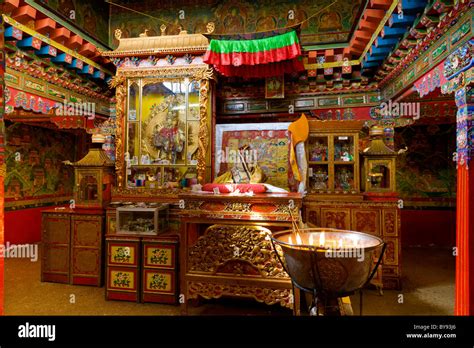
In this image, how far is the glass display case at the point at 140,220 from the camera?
A: 4.62m

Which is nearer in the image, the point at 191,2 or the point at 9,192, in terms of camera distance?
the point at 191,2

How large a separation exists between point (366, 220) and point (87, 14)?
705 cm

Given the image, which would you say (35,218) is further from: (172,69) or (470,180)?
(470,180)

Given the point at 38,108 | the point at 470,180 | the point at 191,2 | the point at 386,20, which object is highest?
the point at 191,2

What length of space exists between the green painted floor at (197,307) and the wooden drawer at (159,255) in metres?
0.59

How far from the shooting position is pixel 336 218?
5047 millimetres

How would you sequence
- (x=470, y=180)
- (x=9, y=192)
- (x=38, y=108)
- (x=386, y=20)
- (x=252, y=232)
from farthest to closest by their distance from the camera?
(x=9, y=192) < (x=38, y=108) < (x=386, y=20) < (x=252, y=232) < (x=470, y=180)

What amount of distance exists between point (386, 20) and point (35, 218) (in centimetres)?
922

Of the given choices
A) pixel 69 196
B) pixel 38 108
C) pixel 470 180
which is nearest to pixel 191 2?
pixel 38 108

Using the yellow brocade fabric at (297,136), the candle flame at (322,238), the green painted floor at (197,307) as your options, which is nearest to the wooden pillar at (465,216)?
the green painted floor at (197,307)

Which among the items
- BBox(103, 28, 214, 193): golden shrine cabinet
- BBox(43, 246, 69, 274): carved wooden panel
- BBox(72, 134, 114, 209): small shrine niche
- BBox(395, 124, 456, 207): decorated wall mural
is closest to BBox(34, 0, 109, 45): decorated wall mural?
BBox(103, 28, 214, 193): golden shrine cabinet

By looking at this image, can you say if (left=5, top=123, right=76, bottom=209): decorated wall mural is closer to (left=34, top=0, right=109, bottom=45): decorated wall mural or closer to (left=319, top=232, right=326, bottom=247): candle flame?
(left=34, top=0, right=109, bottom=45): decorated wall mural

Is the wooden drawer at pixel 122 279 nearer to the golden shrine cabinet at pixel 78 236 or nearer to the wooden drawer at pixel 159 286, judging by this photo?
the wooden drawer at pixel 159 286

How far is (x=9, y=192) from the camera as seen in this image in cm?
721
